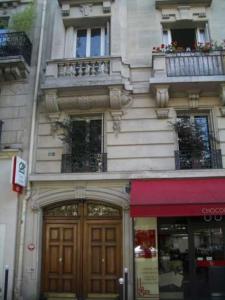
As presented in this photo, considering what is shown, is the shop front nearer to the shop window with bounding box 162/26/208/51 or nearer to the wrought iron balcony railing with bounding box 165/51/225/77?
the wrought iron balcony railing with bounding box 165/51/225/77

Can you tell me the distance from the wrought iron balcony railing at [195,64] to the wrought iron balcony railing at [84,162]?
3.39 meters

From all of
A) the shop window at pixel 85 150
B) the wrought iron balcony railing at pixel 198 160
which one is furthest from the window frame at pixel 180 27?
the wrought iron balcony railing at pixel 198 160

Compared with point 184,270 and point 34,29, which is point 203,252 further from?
point 34,29

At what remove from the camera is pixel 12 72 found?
41.2 feet

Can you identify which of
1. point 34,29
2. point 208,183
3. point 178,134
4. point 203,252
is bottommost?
point 203,252

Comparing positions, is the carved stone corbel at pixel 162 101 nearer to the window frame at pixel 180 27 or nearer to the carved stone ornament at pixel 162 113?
the carved stone ornament at pixel 162 113

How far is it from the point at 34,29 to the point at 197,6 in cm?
578

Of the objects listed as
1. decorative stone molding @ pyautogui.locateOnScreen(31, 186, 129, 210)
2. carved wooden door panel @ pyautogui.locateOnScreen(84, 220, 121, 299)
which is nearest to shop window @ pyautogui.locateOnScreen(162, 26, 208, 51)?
decorative stone molding @ pyautogui.locateOnScreen(31, 186, 129, 210)

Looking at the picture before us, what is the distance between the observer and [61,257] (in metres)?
11.3

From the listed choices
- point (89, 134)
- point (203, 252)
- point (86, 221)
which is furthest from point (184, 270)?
point (89, 134)

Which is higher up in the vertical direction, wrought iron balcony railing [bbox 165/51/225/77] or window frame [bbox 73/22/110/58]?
window frame [bbox 73/22/110/58]

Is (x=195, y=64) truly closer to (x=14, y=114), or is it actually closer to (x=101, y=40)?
(x=101, y=40)

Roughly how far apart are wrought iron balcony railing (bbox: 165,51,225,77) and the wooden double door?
4.76 metres

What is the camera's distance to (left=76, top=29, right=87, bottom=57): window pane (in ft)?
43.4
